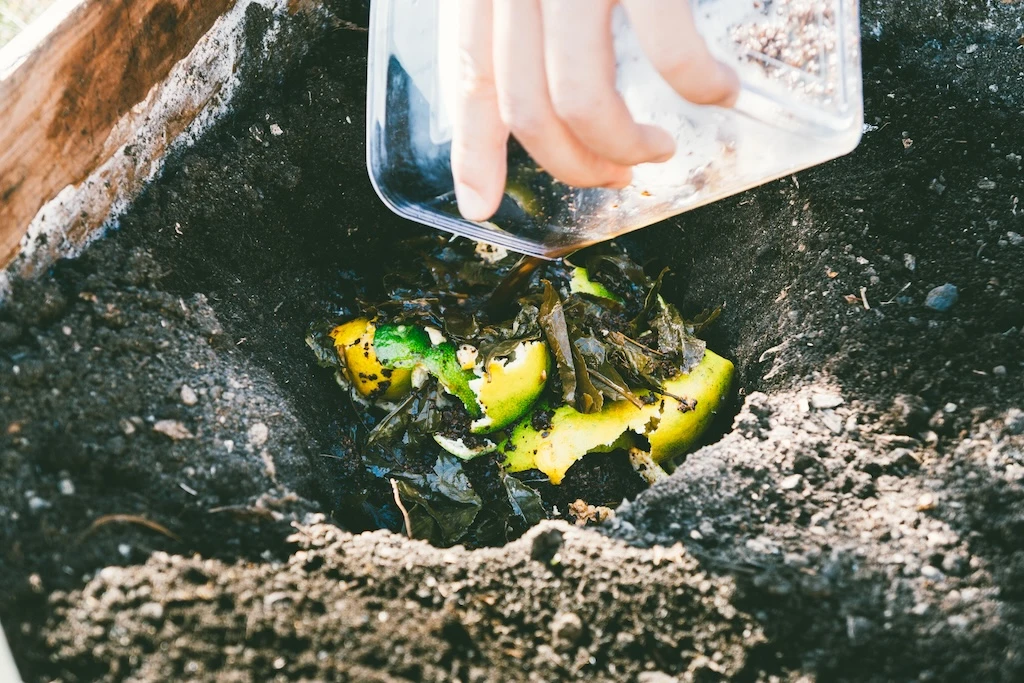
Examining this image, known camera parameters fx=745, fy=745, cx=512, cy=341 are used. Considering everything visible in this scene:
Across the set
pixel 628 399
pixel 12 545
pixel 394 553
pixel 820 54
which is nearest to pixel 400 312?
pixel 628 399

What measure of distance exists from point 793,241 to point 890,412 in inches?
21.4

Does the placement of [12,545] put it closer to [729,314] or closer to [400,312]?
[400,312]

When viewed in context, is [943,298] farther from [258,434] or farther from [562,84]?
[258,434]

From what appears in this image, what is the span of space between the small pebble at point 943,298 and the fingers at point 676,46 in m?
0.82

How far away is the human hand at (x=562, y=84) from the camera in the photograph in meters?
1.15

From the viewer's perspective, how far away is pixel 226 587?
1252mm

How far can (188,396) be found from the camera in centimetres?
153

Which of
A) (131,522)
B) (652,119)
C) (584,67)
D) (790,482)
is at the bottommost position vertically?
(790,482)

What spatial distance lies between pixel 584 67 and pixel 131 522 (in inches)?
43.0

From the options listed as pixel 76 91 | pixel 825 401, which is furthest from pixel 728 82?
pixel 76 91

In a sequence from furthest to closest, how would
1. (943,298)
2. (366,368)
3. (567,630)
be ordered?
1. (366,368)
2. (943,298)
3. (567,630)

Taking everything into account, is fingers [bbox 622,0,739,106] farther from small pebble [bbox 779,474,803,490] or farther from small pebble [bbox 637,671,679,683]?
small pebble [bbox 637,671,679,683]

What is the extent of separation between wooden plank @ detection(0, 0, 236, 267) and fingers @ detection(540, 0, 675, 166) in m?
1.02

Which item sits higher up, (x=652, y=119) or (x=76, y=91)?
(x=76, y=91)
